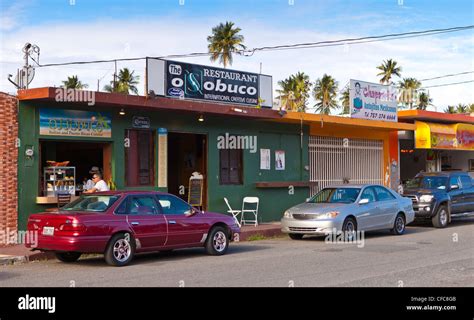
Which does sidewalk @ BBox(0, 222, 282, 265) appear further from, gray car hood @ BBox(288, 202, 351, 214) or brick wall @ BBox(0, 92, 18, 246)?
gray car hood @ BBox(288, 202, 351, 214)

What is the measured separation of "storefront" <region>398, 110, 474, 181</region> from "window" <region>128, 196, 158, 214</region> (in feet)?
53.8

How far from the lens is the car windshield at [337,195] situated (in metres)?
17.0

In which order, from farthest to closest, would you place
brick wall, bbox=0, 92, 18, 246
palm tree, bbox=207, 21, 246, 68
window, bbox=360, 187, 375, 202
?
A: palm tree, bbox=207, 21, 246, 68 → window, bbox=360, 187, 375, 202 → brick wall, bbox=0, 92, 18, 246

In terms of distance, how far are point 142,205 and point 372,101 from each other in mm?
14472

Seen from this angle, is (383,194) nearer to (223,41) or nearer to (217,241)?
(217,241)

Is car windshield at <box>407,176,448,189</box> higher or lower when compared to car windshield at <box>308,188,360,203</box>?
higher

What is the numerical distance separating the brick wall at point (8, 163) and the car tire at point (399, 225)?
33.6 feet

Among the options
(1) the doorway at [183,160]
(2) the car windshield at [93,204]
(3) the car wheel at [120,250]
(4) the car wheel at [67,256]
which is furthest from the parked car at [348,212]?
(4) the car wheel at [67,256]

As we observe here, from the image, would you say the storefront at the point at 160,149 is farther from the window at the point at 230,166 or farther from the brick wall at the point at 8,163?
the brick wall at the point at 8,163

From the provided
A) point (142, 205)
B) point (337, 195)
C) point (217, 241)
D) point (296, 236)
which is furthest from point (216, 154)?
point (142, 205)

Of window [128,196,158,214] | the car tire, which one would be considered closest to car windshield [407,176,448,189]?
the car tire

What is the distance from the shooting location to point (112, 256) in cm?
1173

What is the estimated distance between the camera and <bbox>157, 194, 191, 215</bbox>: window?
42.4 feet
